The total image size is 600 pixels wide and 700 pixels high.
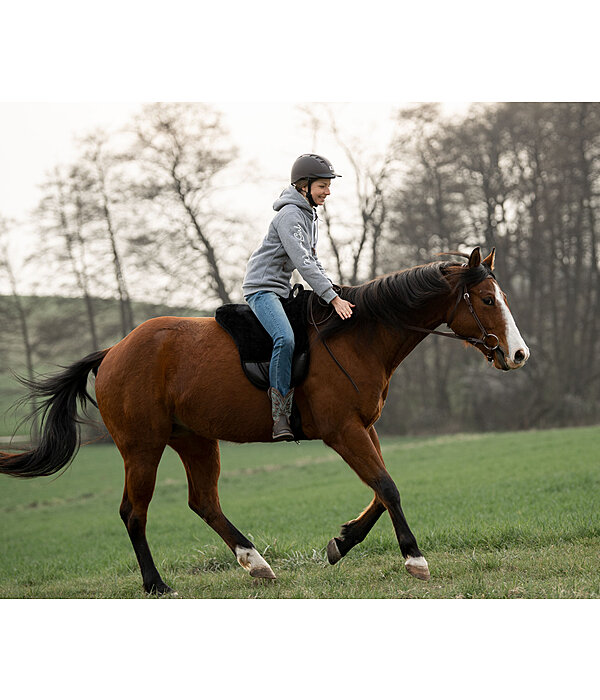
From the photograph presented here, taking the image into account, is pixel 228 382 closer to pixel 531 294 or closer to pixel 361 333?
pixel 361 333

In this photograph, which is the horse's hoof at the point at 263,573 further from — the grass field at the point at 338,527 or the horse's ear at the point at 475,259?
the horse's ear at the point at 475,259

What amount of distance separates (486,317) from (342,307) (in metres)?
0.99

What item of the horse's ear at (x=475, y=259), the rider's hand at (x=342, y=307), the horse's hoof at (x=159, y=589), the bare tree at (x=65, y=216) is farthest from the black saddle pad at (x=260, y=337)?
the bare tree at (x=65, y=216)

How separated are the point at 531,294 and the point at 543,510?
17.9 metres

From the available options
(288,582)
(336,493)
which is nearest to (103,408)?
(288,582)

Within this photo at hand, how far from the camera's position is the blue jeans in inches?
191

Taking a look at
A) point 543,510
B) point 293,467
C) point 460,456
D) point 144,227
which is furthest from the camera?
point 144,227

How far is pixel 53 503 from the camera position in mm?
16375

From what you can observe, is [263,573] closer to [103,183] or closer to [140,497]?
[140,497]

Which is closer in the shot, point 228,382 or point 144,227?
point 228,382

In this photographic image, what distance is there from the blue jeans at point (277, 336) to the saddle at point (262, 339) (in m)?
0.10

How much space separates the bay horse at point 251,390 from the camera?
470 centimetres

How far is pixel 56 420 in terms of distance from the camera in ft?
18.9

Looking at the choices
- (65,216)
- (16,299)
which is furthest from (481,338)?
(16,299)
